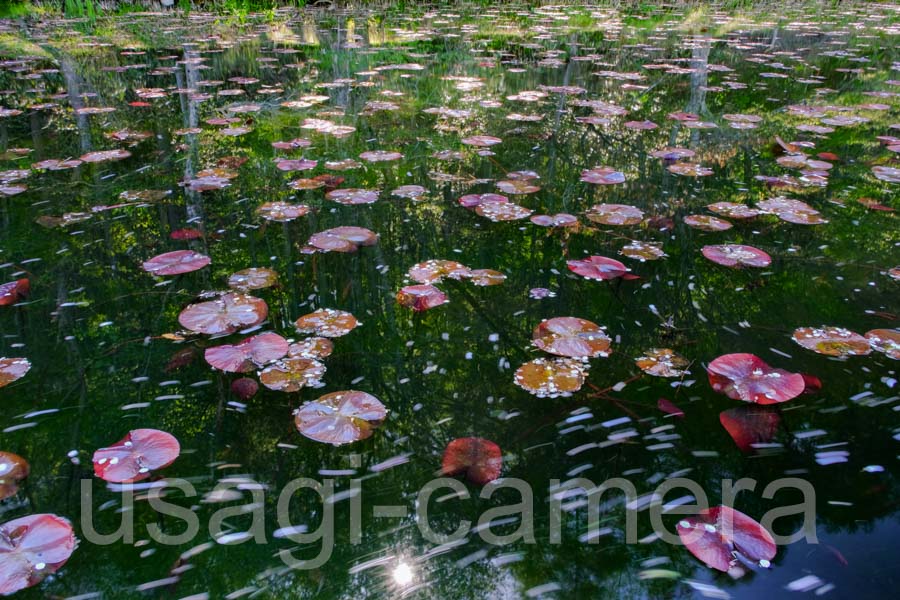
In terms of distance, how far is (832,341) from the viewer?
1.61 metres

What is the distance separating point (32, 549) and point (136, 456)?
9.8 inches

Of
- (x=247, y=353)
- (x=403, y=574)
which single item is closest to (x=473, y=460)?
(x=403, y=574)

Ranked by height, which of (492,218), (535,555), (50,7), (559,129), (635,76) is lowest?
(535,555)

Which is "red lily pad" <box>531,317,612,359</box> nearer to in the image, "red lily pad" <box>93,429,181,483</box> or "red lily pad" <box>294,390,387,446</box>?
"red lily pad" <box>294,390,387,446</box>

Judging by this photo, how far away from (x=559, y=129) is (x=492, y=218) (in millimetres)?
1683

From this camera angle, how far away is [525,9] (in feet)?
40.1

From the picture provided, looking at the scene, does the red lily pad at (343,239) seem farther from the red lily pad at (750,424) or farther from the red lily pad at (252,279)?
the red lily pad at (750,424)

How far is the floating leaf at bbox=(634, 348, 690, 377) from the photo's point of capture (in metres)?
1.53

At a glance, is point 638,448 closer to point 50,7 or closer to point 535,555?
point 535,555

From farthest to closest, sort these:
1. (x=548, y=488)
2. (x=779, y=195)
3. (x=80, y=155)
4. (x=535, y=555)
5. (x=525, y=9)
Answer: (x=525, y=9)
(x=80, y=155)
(x=779, y=195)
(x=548, y=488)
(x=535, y=555)

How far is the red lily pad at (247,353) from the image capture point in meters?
1.52

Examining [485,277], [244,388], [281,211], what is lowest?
[244,388]

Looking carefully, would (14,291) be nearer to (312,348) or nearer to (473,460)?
(312,348)

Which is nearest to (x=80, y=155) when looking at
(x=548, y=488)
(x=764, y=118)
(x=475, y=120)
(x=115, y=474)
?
(x=475, y=120)
